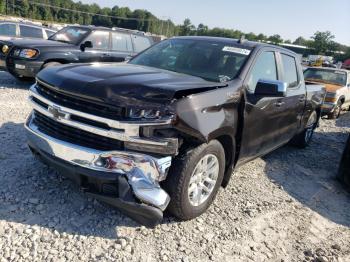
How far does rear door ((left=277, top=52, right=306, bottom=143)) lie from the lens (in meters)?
5.11

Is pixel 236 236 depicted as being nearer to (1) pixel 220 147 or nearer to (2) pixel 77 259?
(1) pixel 220 147

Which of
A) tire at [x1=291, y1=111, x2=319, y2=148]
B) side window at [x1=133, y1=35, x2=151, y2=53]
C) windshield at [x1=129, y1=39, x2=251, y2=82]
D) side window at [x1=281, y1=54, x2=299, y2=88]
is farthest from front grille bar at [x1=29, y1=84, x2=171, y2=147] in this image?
side window at [x1=133, y1=35, x2=151, y2=53]

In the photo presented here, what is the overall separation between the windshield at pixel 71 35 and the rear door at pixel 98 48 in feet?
0.68

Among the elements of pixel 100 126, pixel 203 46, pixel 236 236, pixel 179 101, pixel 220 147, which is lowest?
pixel 236 236

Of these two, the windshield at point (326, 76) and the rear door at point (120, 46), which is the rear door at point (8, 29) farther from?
the windshield at point (326, 76)

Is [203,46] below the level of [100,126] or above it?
above

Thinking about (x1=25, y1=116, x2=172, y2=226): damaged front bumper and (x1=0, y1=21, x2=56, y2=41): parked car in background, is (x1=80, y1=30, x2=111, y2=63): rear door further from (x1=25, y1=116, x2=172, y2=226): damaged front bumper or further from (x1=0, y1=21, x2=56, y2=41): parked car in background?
(x1=25, y1=116, x2=172, y2=226): damaged front bumper

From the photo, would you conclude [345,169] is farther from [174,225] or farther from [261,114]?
[174,225]

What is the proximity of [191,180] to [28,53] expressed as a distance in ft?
22.0

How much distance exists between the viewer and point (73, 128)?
3135 mm

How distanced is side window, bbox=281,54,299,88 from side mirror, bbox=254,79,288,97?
4.53 feet

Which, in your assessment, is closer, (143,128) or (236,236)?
(143,128)

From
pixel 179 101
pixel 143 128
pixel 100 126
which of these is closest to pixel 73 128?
pixel 100 126

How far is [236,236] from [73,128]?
6.10ft
